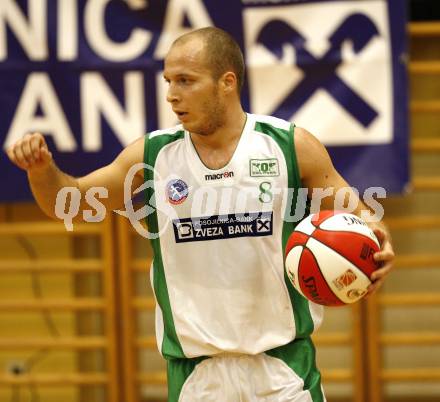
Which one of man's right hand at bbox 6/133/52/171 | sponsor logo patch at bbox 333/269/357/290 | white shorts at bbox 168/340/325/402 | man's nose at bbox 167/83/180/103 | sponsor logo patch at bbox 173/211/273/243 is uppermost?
man's nose at bbox 167/83/180/103

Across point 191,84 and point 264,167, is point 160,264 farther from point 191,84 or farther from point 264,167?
point 191,84

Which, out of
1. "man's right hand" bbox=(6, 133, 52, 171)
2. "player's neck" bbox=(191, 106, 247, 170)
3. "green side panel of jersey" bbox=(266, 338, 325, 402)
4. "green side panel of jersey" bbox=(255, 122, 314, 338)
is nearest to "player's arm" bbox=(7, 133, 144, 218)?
"man's right hand" bbox=(6, 133, 52, 171)

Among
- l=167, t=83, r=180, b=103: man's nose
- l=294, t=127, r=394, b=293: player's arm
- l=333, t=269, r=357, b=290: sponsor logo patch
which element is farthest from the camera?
l=294, t=127, r=394, b=293: player's arm

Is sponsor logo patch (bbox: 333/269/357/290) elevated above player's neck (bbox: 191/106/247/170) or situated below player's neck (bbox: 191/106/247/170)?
below

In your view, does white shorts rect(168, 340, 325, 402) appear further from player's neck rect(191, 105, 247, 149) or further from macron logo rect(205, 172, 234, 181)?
player's neck rect(191, 105, 247, 149)

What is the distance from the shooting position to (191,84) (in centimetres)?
302

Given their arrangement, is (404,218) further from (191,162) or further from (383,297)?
(191,162)

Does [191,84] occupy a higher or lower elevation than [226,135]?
higher

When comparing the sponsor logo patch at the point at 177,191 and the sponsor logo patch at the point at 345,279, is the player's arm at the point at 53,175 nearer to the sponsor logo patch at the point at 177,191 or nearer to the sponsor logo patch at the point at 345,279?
the sponsor logo patch at the point at 177,191

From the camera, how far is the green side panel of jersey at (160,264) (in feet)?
10.2

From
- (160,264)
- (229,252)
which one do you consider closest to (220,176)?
(229,252)

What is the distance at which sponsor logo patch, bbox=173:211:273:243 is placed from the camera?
3.07 metres

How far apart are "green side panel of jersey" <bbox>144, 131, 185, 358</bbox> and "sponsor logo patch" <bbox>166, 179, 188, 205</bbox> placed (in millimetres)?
78

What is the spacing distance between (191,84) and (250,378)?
1075 millimetres
